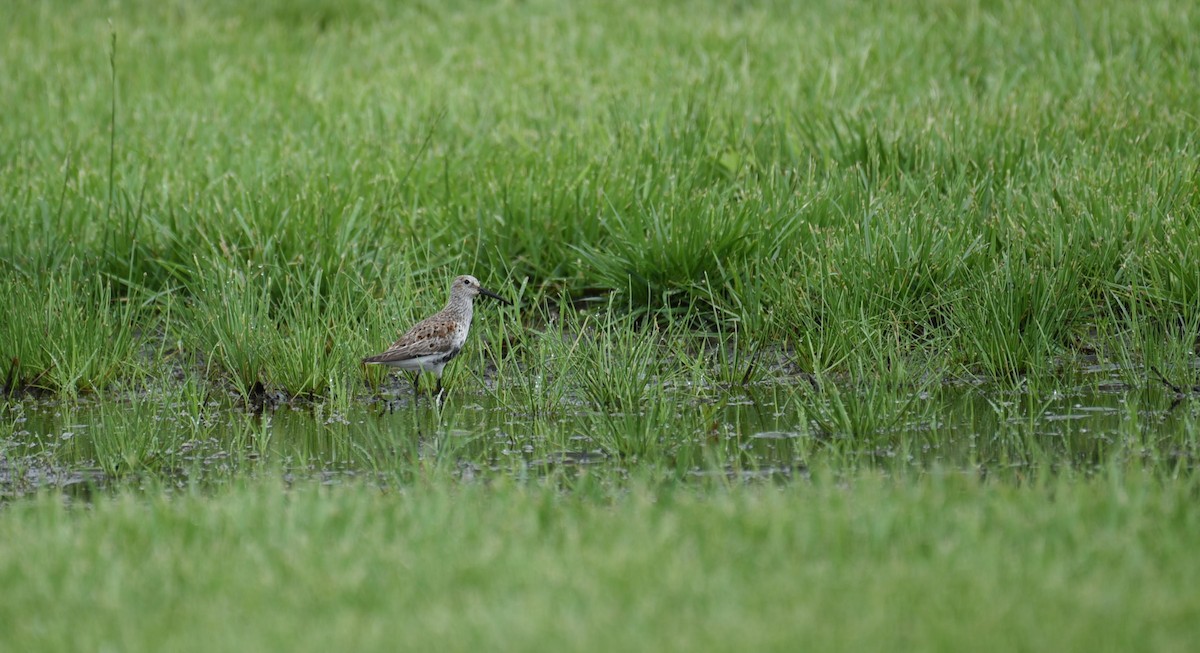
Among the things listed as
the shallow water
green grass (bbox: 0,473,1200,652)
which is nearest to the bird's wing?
the shallow water

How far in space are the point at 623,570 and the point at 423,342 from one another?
2759mm

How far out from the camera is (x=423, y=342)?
6.70 metres

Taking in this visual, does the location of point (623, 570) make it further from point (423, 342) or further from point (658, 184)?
point (658, 184)

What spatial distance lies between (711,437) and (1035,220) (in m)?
2.62

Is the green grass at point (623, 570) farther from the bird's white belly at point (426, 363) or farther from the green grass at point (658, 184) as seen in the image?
the green grass at point (658, 184)

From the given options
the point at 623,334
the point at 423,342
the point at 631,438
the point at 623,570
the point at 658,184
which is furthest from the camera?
the point at 658,184

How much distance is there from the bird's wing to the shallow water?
28 cm

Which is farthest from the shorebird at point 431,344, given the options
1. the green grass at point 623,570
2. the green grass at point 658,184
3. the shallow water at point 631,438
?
the green grass at point 623,570

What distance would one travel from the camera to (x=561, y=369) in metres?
6.66

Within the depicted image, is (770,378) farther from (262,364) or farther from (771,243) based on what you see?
(262,364)

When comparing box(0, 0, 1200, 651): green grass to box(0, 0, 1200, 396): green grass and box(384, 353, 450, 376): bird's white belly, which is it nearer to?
box(0, 0, 1200, 396): green grass

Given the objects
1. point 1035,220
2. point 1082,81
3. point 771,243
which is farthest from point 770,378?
point 1082,81

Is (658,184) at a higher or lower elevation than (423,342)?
higher

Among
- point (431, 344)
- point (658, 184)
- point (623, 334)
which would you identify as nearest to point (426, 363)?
point (431, 344)
